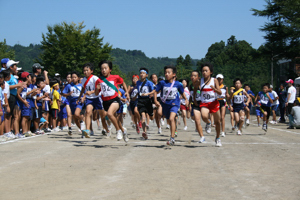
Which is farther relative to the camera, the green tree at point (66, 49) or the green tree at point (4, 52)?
the green tree at point (4, 52)

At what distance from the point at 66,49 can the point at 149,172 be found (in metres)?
51.8

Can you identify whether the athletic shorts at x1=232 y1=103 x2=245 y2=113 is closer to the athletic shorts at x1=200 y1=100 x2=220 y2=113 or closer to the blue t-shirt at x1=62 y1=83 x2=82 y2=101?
the athletic shorts at x1=200 y1=100 x2=220 y2=113

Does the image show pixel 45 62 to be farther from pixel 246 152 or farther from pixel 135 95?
pixel 246 152

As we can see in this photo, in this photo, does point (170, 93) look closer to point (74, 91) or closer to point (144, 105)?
point (144, 105)

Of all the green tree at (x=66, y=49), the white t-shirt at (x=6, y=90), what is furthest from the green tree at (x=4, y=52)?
the white t-shirt at (x=6, y=90)

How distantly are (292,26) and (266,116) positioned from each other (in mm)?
18306

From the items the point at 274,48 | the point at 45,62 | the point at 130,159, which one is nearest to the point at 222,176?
the point at 130,159

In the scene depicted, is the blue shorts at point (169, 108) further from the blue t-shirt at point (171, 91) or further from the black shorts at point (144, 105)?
the black shorts at point (144, 105)

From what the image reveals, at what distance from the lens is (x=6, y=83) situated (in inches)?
463

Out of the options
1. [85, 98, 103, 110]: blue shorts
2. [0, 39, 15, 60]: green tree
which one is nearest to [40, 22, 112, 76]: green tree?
[0, 39, 15, 60]: green tree

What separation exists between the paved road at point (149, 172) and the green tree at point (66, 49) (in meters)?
47.0

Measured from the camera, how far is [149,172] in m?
6.79

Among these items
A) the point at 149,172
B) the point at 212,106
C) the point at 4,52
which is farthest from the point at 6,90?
the point at 4,52

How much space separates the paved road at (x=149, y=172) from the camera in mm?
5273
